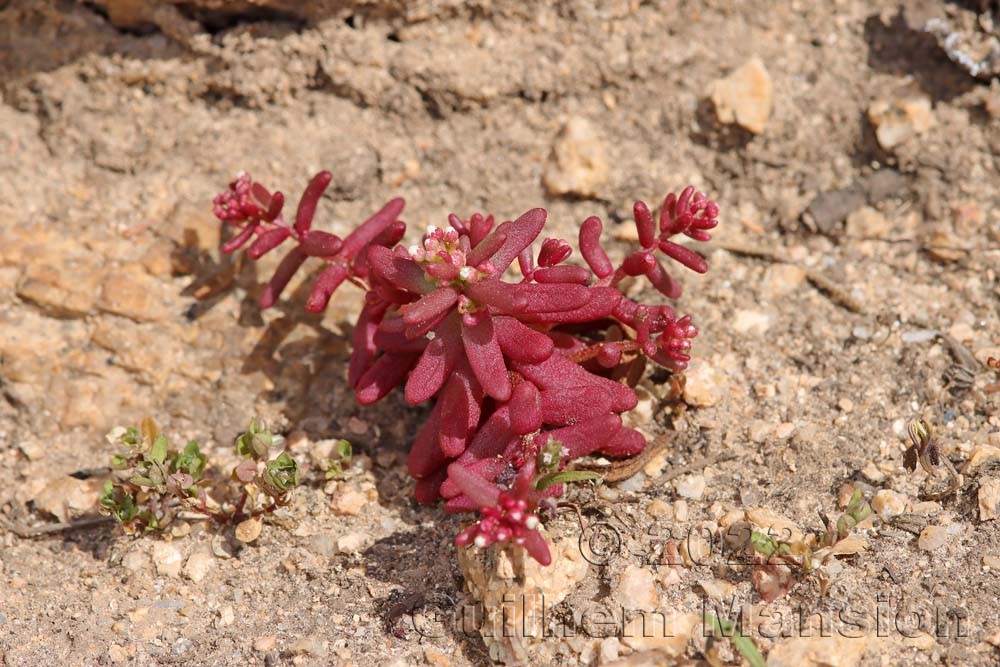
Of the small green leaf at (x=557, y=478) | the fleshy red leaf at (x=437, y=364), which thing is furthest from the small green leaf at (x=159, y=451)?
the small green leaf at (x=557, y=478)

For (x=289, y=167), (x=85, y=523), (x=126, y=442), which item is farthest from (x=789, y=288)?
(x=85, y=523)

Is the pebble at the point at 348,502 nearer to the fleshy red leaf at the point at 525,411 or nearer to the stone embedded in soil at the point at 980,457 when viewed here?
the fleshy red leaf at the point at 525,411

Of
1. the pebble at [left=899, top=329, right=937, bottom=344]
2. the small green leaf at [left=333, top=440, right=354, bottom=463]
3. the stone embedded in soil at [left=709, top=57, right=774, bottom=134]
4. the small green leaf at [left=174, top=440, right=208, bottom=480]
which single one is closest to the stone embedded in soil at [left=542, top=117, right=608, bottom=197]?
the stone embedded in soil at [left=709, top=57, right=774, bottom=134]

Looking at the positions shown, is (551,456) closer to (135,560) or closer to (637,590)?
(637,590)

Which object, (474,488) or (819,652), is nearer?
(819,652)

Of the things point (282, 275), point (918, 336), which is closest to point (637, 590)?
point (918, 336)
